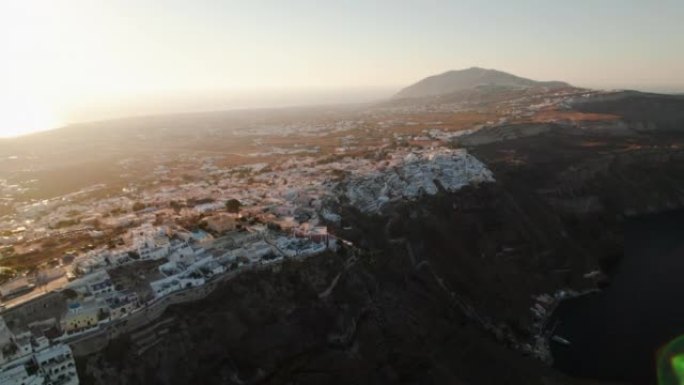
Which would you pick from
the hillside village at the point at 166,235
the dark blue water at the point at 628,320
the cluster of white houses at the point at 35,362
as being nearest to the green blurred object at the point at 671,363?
the dark blue water at the point at 628,320

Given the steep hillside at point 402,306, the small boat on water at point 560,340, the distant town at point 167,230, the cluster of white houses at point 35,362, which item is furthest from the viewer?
the small boat on water at point 560,340

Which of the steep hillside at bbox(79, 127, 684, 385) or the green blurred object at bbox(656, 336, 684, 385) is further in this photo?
the green blurred object at bbox(656, 336, 684, 385)

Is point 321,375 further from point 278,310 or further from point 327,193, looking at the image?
point 327,193

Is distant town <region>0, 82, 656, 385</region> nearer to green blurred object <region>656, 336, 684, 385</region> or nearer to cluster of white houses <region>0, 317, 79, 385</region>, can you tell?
cluster of white houses <region>0, 317, 79, 385</region>

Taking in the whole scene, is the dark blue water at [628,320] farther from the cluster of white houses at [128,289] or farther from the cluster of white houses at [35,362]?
the cluster of white houses at [35,362]

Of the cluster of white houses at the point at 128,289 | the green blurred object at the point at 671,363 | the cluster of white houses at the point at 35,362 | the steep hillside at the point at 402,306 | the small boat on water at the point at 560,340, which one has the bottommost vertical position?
the small boat on water at the point at 560,340

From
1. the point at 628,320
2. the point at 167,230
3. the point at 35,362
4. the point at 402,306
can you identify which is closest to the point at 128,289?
the point at 35,362

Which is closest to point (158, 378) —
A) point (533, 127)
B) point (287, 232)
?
point (287, 232)

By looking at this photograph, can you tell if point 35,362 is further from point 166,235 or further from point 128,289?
point 166,235

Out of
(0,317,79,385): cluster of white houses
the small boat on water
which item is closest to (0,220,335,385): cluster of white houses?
(0,317,79,385): cluster of white houses

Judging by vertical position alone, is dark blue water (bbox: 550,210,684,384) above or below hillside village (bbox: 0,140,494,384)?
below
